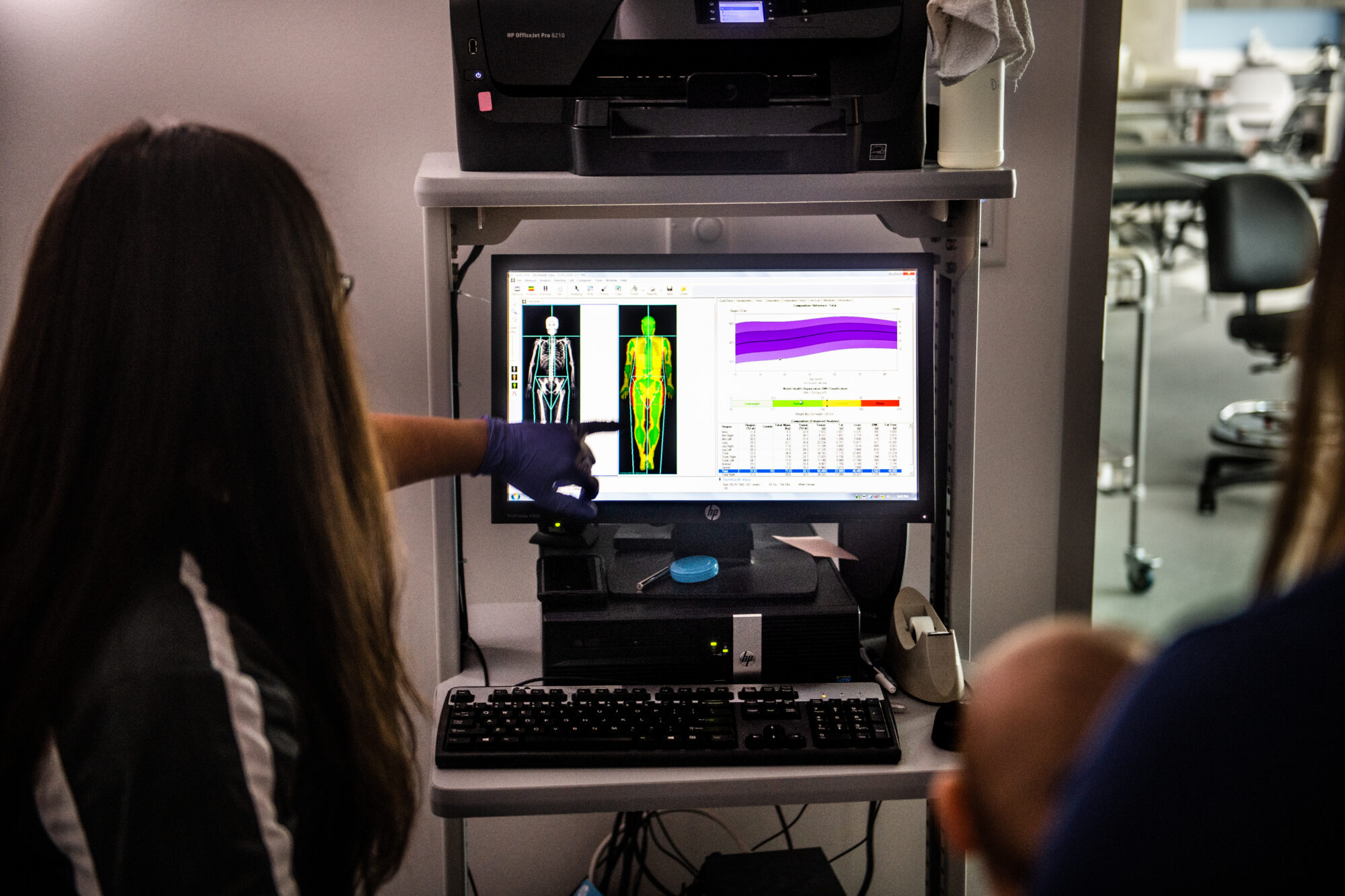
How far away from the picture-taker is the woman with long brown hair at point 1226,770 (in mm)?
410

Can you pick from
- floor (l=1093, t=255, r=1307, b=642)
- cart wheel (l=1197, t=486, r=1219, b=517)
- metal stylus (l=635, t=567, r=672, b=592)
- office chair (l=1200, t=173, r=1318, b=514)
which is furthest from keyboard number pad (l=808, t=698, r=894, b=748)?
cart wheel (l=1197, t=486, r=1219, b=517)

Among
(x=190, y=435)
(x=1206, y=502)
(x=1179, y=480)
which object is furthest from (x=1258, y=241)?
(x=190, y=435)

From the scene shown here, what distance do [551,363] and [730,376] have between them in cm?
23

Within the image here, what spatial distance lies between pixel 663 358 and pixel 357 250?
1.90 ft

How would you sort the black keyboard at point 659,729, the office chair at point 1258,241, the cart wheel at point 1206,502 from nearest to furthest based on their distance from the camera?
1. the black keyboard at point 659,729
2. the office chair at point 1258,241
3. the cart wheel at point 1206,502

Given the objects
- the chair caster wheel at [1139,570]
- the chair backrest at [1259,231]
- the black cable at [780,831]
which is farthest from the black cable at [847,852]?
the chair backrest at [1259,231]

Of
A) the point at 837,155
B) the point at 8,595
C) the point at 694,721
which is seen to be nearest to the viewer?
the point at 8,595

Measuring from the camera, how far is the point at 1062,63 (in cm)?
173

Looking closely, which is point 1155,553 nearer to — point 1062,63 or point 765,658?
point 1062,63

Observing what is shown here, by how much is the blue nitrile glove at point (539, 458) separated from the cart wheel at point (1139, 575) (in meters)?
2.46

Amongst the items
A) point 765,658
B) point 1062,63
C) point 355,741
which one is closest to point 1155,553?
point 1062,63

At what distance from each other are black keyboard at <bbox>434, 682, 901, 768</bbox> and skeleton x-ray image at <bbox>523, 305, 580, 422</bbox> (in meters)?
0.37

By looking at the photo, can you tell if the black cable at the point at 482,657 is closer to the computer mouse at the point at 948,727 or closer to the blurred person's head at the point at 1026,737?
the computer mouse at the point at 948,727

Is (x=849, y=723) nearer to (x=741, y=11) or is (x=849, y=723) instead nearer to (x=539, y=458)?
(x=539, y=458)
